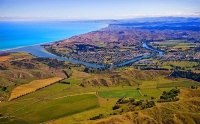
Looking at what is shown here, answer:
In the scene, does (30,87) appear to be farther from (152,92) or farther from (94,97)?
(152,92)

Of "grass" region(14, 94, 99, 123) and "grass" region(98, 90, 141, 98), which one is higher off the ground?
"grass" region(14, 94, 99, 123)

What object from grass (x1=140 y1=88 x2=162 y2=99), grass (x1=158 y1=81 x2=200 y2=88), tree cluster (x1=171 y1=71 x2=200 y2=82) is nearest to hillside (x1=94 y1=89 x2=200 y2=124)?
grass (x1=140 y1=88 x2=162 y2=99)

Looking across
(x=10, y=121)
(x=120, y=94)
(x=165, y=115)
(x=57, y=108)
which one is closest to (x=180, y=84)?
(x=120, y=94)

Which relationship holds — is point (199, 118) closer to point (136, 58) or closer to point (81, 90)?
point (81, 90)

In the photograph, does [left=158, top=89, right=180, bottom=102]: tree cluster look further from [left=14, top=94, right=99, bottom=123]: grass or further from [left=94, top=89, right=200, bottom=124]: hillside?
[left=14, top=94, right=99, bottom=123]: grass

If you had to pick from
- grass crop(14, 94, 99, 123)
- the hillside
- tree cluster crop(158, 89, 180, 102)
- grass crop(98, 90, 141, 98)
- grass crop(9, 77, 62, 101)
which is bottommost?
grass crop(98, 90, 141, 98)

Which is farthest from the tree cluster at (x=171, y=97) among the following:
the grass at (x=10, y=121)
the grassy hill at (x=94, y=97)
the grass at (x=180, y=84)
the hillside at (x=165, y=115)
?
the grass at (x=10, y=121)
